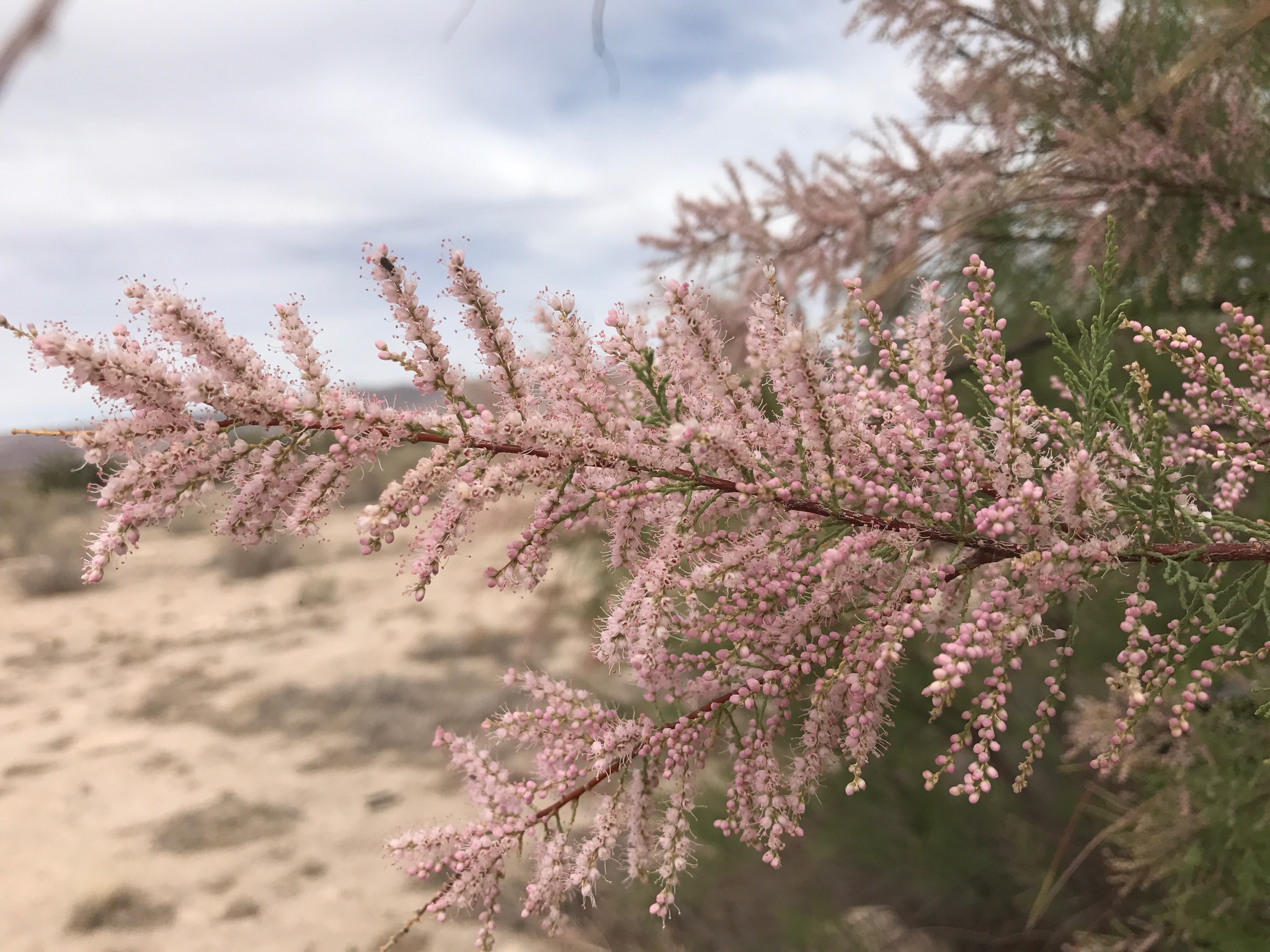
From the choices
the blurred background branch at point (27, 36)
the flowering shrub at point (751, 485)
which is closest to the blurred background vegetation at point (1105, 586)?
the flowering shrub at point (751, 485)

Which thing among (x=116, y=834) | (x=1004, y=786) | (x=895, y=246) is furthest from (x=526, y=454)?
(x=116, y=834)

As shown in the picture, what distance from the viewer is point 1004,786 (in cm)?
352

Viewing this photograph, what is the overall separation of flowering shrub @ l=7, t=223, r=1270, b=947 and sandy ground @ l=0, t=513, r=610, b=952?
742mm

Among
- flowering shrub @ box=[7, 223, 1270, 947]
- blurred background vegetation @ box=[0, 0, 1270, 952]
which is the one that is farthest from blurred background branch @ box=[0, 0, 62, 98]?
blurred background vegetation @ box=[0, 0, 1270, 952]

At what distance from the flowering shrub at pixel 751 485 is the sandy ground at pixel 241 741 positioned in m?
0.74

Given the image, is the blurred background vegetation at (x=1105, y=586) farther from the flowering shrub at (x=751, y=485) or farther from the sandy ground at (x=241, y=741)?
the sandy ground at (x=241, y=741)

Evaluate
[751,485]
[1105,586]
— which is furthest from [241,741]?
[751,485]

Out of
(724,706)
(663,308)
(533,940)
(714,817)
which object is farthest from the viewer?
(533,940)

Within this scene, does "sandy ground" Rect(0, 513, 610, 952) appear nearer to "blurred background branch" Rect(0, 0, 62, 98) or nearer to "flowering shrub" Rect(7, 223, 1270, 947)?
"flowering shrub" Rect(7, 223, 1270, 947)

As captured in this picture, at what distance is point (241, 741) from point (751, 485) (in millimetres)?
7355

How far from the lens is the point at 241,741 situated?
22.2 ft

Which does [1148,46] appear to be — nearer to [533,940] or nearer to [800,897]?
[800,897]

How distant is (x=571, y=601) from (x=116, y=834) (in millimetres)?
4556

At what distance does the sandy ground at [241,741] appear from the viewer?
464cm
